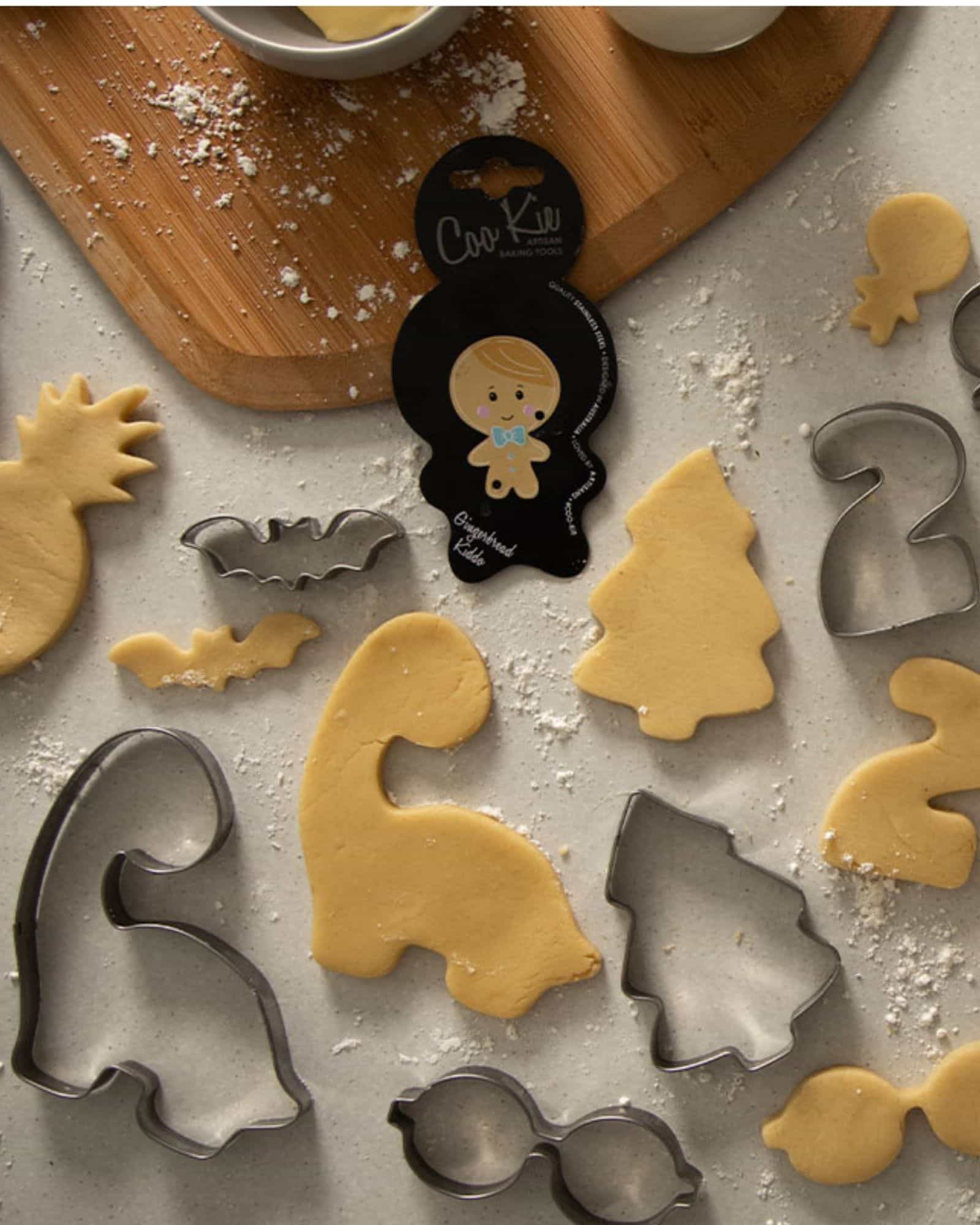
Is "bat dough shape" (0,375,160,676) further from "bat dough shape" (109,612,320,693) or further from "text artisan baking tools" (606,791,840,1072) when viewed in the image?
"text artisan baking tools" (606,791,840,1072)

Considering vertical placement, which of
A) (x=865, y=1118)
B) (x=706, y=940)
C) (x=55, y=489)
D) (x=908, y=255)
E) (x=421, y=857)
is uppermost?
(x=55, y=489)

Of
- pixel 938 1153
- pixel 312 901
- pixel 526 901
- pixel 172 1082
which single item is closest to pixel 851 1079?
pixel 938 1153

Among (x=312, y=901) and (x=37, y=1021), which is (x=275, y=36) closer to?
(x=312, y=901)

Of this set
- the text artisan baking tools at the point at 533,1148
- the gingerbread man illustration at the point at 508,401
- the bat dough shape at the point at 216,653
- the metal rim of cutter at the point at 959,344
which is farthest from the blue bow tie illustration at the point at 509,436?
the text artisan baking tools at the point at 533,1148

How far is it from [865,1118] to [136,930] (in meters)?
0.62

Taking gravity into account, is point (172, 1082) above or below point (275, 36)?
below

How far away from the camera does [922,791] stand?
3.09 ft

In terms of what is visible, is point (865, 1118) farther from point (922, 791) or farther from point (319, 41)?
point (319, 41)

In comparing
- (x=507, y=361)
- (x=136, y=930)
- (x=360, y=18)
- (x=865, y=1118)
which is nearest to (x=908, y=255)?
(x=507, y=361)

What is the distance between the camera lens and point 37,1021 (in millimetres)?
1033

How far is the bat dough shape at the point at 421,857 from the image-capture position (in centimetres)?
97

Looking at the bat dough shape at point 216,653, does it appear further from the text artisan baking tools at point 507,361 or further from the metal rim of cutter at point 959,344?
the metal rim of cutter at point 959,344

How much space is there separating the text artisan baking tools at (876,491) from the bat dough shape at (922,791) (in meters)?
0.05

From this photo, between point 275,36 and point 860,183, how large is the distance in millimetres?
475
